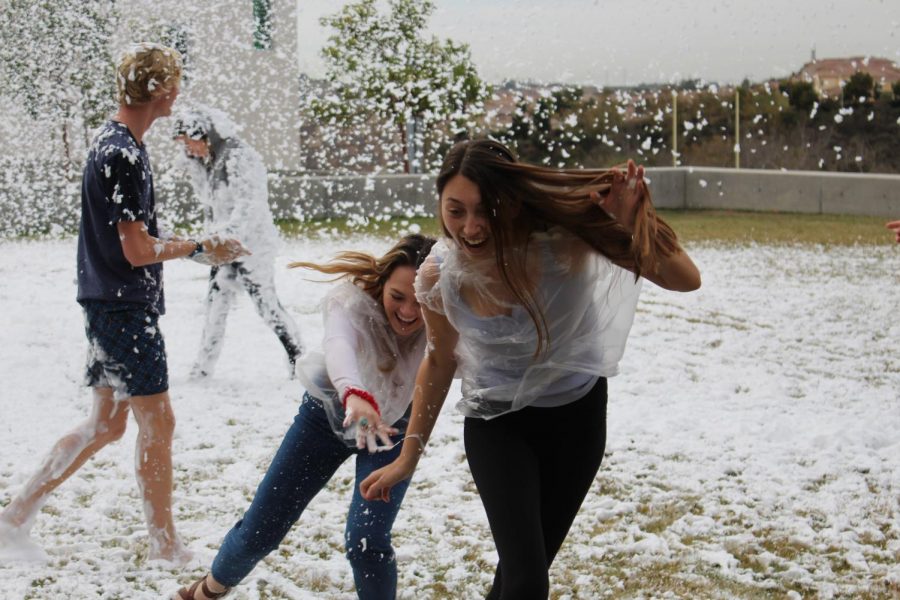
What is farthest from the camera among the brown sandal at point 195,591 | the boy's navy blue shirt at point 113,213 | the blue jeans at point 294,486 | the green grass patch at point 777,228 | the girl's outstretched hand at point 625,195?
the green grass patch at point 777,228

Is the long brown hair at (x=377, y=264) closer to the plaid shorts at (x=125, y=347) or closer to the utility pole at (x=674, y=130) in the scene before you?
the plaid shorts at (x=125, y=347)

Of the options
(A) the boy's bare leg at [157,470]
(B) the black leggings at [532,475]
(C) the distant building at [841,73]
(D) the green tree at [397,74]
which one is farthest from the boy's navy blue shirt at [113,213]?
(C) the distant building at [841,73]

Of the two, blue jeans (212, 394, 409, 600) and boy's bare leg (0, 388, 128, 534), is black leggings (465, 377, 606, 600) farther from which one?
boy's bare leg (0, 388, 128, 534)

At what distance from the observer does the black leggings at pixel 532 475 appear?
8.68 ft

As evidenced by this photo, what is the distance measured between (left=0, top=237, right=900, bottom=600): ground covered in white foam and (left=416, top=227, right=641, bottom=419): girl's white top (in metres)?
0.16

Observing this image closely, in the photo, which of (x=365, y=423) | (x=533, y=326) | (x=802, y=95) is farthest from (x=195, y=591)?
(x=802, y=95)

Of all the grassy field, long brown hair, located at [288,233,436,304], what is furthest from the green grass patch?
long brown hair, located at [288,233,436,304]

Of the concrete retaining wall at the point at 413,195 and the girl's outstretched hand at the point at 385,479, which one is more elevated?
the girl's outstretched hand at the point at 385,479

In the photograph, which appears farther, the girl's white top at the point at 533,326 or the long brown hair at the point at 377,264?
the long brown hair at the point at 377,264

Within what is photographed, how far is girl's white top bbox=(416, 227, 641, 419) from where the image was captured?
2695 mm

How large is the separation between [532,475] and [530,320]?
0.38 metres

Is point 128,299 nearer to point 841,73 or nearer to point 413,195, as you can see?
point 413,195

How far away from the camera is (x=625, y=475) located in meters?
5.09

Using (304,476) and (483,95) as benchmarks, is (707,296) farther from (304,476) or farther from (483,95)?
(483,95)
